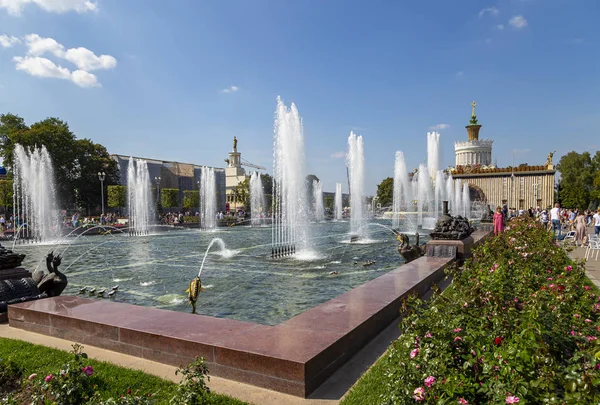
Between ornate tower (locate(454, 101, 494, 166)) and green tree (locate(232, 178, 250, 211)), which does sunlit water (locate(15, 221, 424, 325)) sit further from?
ornate tower (locate(454, 101, 494, 166))

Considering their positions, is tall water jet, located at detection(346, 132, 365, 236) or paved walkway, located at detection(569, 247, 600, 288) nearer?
paved walkway, located at detection(569, 247, 600, 288)

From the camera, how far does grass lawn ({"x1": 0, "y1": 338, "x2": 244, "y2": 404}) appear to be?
3244mm

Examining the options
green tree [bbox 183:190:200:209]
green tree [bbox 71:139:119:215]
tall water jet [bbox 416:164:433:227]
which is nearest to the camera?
tall water jet [bbox 416:164:433:227]

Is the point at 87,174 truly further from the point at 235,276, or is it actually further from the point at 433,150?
the point at 235,276

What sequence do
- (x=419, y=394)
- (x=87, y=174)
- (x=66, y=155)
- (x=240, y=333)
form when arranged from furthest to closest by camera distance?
(x=87, y=174), (x=66, y=155), (x=240, y=333), (x=419, y=394)

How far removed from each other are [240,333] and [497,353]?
7.99 feet

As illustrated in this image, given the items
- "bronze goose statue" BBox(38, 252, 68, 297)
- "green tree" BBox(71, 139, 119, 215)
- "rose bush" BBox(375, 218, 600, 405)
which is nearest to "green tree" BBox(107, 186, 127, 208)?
"green tree" BBox(71, 139, 119, 215)

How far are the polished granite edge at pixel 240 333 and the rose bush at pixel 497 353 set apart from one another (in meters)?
0.70

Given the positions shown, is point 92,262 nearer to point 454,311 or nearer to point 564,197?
point 454,311

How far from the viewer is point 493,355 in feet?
7.59

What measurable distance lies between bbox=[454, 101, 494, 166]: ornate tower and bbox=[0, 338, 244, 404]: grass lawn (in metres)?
A: 74.0

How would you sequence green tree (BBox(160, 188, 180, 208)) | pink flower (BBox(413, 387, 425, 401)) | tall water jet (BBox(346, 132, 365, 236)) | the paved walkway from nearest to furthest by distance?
pink flower (BBox(413, 387, 425, 401))
the paved walkway
tall water jet (BBox(346, 132, 365, 236))
green tree (BBox(160, 188, 180, 208))

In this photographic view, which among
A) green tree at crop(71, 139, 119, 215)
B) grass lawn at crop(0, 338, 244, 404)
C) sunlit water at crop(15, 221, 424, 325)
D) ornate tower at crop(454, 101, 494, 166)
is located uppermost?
ornate tower at crop(454, 101, 494, 166)

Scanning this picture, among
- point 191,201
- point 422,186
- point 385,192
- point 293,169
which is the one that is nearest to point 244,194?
point 191,201
